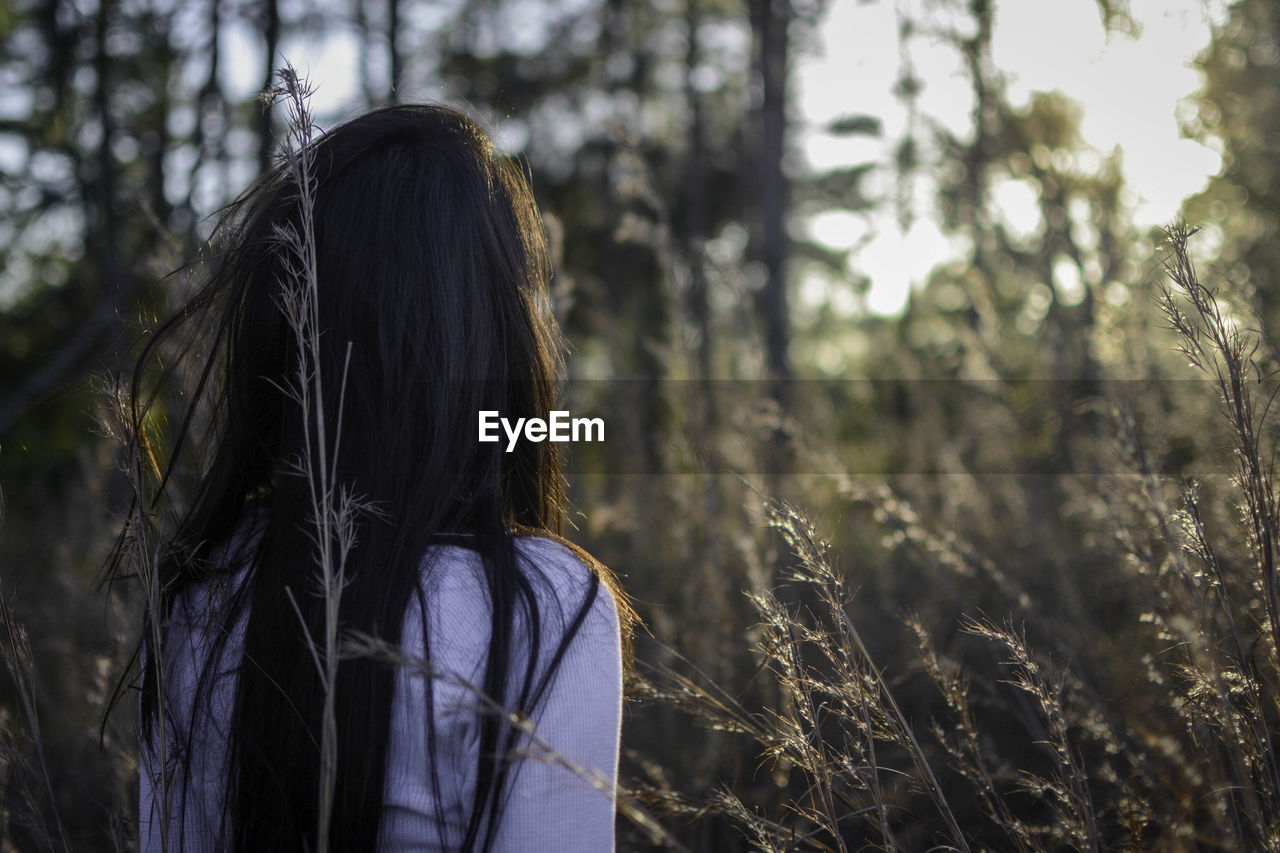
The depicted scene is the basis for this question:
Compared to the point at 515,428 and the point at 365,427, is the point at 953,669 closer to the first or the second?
the point at 515,428

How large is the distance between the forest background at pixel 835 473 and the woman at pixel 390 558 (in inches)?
7.1

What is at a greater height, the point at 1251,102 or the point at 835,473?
the point at 1251,102

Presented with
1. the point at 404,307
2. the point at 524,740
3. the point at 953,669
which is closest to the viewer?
the point at 524,740

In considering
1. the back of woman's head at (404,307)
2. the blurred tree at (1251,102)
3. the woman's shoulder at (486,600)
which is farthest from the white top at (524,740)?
Result: the blurred tree at (1251,102)

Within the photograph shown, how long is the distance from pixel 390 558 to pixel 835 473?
4.97 feet

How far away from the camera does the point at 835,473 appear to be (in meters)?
2.26

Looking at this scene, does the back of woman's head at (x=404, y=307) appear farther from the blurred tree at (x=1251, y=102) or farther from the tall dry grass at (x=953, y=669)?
the blurred tree at (x=1251, y=102)

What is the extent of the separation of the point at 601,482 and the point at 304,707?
16.5ft

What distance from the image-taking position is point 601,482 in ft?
19.8

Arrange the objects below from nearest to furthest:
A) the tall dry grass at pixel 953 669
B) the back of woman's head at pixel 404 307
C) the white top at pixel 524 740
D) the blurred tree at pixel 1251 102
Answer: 1. the white top at pixel 524 740
2. the back of woman's head at pixel 404 307
3. the tall dry grass at pixel 953 669
4. the blurred tree at pixel 1251 102

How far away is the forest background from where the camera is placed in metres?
1.37

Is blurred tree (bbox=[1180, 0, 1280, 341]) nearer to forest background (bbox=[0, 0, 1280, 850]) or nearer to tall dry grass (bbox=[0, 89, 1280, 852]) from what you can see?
forest background (bbox=[0, 0, 1280, 850])

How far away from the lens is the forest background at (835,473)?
1367 mm

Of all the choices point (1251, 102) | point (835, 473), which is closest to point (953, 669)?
point (835, 473)
